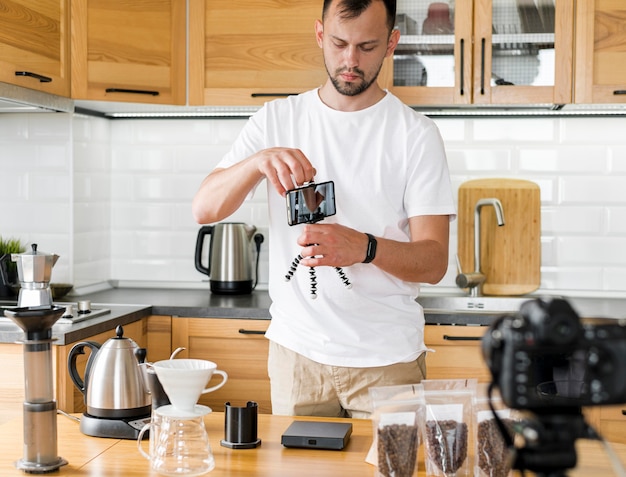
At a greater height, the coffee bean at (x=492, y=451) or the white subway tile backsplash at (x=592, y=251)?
the white subway tile backsplash at (x=592, y=251)

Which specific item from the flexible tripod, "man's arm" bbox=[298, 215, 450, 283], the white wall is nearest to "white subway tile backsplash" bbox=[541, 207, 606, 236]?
the white wall

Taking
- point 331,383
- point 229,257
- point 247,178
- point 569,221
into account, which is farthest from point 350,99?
point 569,221

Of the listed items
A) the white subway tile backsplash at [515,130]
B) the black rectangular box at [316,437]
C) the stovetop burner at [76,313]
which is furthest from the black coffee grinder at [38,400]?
the white subway tile backsplash at [515,130]

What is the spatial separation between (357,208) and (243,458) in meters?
0.77

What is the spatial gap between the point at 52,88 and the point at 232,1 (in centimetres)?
75

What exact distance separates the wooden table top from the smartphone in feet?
1.41

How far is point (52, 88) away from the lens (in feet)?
9.87

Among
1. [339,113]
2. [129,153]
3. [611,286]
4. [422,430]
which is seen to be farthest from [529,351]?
[129,153]

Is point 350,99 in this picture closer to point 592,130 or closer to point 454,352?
point 454,352

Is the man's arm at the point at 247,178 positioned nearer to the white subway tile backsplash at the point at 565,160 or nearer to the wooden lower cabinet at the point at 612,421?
the wooden lower cabinet at the point at 612,421

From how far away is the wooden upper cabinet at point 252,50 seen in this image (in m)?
3.21

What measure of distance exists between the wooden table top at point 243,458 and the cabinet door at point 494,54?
1.79 meters

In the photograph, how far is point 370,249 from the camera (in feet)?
6.18

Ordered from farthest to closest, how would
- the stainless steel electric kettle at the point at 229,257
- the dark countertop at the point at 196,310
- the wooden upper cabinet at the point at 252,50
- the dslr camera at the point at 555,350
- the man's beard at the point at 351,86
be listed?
1. the stainless steel electric kettle at the point at 229,257
2. the wooden upper cabinet at the point at 252,50
3. the dark countertop at the point at 196,310
4. the man's beard at the point at 351,86
5. the dslr camera at the point at 555,350
